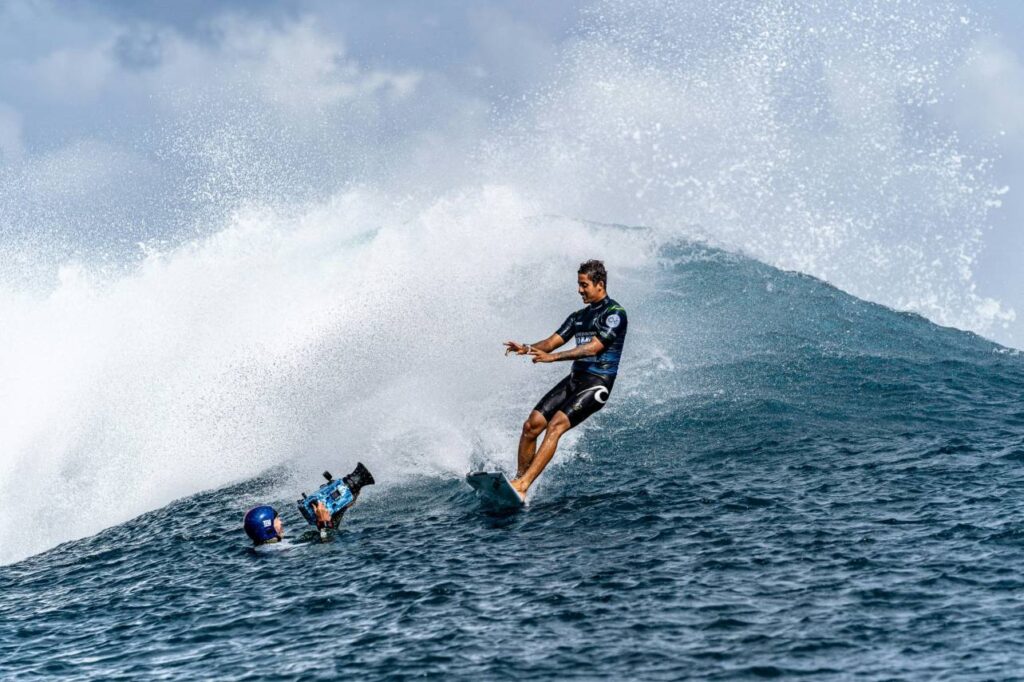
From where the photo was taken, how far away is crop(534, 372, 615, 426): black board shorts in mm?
11328

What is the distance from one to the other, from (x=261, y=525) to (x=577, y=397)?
13.5 feet

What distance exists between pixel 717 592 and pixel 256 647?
4.06 metres

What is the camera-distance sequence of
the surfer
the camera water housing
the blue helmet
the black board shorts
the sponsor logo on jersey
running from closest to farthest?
the blue helmet, the camera water housing, the surfer, the black board shorts, the sponsor logo on jersey

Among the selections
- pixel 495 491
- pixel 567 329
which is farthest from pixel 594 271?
pixel 495 491

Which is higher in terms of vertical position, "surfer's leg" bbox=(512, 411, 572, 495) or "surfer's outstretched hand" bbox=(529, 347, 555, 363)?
"surfer's outstretched hand" bbox=(529, 347, 555, 363)

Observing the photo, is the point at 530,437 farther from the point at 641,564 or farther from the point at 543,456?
the point at 641,564

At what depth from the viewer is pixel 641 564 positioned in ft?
29.0

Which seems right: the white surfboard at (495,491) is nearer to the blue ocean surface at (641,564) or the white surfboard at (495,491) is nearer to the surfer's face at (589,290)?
the blue ocean surface at (641,564)

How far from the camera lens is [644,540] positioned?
9.55 meters

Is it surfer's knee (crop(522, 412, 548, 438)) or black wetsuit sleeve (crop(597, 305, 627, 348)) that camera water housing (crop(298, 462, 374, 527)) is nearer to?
surfer's knee (crop(522, 412, 548, 438))

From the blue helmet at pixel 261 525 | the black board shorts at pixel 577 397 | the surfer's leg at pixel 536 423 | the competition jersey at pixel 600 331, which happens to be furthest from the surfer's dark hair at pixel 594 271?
the blue helmet at pixel 261 525

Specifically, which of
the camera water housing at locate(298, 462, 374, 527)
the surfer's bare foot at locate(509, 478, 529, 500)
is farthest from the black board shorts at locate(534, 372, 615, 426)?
the camera water housing at locate(298, 462, 374, 527)

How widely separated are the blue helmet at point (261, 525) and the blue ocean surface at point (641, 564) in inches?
8.3

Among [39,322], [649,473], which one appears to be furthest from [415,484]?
[39,322]
